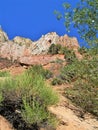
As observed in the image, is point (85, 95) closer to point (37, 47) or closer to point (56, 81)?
point (56, 81)

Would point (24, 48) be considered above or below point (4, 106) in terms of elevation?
above

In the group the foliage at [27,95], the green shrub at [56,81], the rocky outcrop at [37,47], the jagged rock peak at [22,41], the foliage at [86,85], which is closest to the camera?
the foliage at [27,95]

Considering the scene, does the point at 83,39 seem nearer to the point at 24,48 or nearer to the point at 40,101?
the point at 40,101

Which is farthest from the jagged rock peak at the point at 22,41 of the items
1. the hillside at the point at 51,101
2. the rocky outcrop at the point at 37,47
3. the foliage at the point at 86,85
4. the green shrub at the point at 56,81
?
the foliage at the point at 86,85

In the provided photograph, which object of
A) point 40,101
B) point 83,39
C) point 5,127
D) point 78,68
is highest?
point 83,39

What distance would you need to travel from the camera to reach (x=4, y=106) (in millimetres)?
16219

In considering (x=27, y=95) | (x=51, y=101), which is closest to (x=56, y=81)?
(x=51, y=101)

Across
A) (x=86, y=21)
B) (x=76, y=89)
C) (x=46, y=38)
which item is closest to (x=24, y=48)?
(x=46, y=38)

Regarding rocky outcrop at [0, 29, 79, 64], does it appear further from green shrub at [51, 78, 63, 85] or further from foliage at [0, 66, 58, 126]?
foliage at [0, 66, 58, 126]

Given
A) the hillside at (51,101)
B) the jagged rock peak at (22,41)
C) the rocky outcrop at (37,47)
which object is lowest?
the hillside at (51,101)

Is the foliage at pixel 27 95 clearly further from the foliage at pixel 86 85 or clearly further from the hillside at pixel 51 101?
the foliage at pixel 86 85

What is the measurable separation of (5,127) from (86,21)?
19.5ft

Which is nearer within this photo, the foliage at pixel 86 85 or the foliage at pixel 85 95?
the foliage at pixel 86 85

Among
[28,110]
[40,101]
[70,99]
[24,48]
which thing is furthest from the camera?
[24,48]
